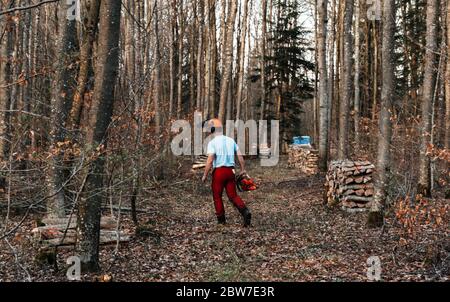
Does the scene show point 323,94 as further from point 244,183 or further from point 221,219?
point 221,219

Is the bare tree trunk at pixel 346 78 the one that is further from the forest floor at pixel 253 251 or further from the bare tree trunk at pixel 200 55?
the bare tree trunk at pixel 200 55

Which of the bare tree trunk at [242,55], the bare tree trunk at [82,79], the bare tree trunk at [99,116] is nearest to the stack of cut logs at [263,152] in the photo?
the bare tree trunk at [242,55]

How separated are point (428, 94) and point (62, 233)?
8468 mm

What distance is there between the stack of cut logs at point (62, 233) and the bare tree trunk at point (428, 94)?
7.07 meters

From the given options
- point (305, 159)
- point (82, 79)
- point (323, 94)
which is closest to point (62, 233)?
point (82, 79)

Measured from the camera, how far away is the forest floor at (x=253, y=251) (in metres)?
5.21

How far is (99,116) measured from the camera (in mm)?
4969

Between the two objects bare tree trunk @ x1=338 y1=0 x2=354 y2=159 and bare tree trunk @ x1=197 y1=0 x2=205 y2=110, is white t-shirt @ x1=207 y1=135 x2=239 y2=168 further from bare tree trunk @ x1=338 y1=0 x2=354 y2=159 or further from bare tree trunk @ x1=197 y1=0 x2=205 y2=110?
bare tree trunk @ x1=197 y1=0 x2=205 y2=110

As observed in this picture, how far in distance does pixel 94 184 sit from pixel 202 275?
65.6 inches

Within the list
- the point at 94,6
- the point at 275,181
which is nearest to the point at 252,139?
the point at 275,181

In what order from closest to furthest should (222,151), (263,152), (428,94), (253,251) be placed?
(253,251)
(222,151)
(428,94)
(263,152)

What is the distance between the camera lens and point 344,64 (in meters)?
13.2

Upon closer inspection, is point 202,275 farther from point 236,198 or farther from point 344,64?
point 344,64

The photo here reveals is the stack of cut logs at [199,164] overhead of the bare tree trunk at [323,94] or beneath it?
beneath
